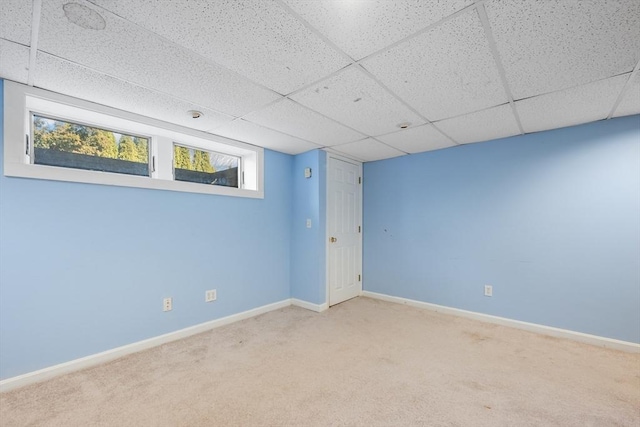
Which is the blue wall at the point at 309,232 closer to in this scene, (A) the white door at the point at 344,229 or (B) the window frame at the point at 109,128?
(A) the white door at the point at 344,229

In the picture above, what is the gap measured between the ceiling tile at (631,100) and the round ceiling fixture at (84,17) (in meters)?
3.17

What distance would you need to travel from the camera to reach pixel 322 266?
3629 millimetres

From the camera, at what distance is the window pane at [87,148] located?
2.17 m

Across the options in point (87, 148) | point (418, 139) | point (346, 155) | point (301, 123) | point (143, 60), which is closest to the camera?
point (143, 60)

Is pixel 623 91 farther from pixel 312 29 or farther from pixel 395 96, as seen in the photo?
pixel 312 29

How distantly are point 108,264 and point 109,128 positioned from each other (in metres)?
1.26

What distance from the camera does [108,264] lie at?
7.57 ft

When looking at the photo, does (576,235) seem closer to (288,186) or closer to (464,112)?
(464,112)

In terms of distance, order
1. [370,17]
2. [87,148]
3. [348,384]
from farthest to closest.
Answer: [87,148] < [348,384] < [370,17]

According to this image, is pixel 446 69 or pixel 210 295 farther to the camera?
pixel 210 295

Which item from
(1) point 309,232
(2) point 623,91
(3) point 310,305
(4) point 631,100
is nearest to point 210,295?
(3) point 310,305

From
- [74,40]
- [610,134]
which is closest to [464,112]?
[610,134]

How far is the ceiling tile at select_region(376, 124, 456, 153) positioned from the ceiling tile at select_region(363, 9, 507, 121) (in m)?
0.57

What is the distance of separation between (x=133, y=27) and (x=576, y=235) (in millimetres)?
3935
